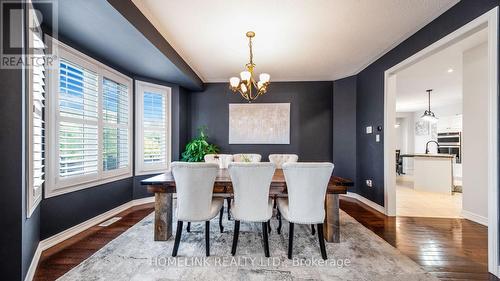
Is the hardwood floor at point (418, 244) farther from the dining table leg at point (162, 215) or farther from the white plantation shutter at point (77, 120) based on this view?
the white plantation shutter at point (77, 120)

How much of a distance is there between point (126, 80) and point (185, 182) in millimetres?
2682

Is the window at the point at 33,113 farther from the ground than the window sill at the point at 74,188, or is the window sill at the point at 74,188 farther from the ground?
the window at the point at 33,113

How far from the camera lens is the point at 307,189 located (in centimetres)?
192

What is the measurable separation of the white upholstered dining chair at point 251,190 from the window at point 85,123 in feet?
6.98

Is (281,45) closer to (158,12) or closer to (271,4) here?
(271,4)

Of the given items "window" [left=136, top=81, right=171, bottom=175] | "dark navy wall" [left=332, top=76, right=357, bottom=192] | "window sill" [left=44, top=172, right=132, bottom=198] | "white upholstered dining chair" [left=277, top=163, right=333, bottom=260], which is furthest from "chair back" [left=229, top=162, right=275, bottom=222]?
"dark navy wall" [left=332, top=76, right=357, bottom=192]

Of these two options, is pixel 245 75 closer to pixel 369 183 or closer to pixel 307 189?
pixel 307 189

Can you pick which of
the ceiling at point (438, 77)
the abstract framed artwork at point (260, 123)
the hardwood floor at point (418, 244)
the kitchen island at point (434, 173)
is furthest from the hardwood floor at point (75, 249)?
the kitchen island at point (434, 173)

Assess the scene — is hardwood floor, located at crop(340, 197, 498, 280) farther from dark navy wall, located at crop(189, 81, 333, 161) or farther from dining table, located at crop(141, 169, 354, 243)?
dark navy wall, located at crop(189, 81, 333, 161)

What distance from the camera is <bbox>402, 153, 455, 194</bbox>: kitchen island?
4672 millimetres

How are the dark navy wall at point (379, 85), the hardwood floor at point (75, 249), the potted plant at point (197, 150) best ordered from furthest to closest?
the potted plant at point (197, 150) < the dark navy wall at point (379, 85) < the hardwood floor at point (75, 249)

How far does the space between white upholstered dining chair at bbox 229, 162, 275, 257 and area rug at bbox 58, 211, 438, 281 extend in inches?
8.3

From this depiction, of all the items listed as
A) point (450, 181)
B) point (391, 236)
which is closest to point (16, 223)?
point (391, 236)

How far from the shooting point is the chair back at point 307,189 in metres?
1.88
